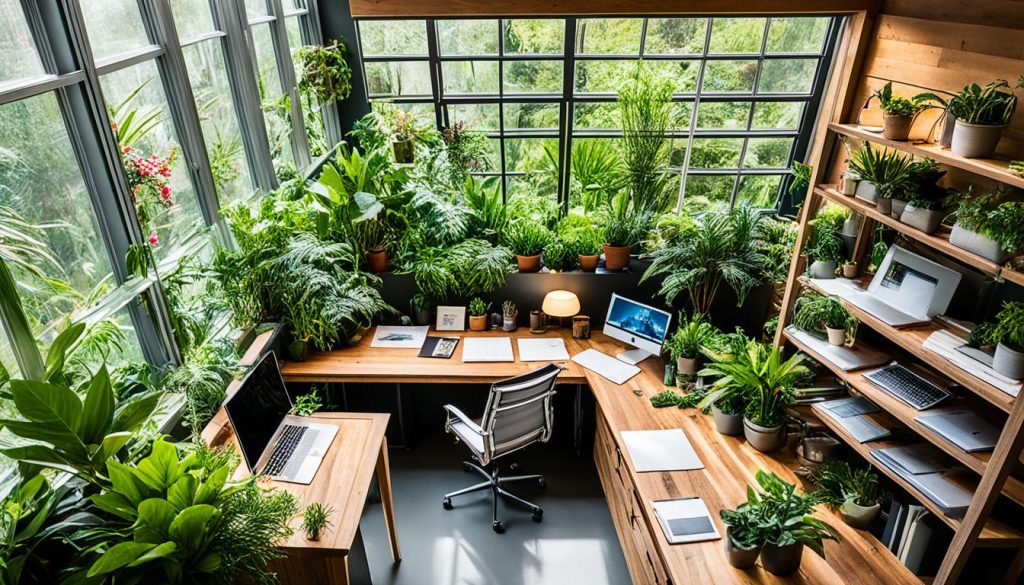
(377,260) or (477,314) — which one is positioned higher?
(377,260)

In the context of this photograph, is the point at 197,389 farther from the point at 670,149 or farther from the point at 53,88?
the point at 670,149

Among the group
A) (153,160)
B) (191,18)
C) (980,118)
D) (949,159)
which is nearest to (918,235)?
(949,159)

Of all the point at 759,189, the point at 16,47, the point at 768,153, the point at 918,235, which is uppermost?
the point at 16,47

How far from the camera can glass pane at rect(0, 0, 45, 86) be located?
224cm

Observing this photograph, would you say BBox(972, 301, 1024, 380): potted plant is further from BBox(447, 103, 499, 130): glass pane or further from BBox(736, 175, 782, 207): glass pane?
BBox(447, 103, 499, 130): glass pane

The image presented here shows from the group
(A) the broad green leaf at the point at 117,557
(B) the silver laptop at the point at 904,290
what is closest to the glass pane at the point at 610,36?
(B) the silver laptop at the point at 904,290

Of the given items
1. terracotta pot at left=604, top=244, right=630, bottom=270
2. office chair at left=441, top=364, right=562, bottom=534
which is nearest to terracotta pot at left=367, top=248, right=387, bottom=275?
office chair at left=441, top=364, right=562, bottom=534

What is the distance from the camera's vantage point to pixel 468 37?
5215 millimetres

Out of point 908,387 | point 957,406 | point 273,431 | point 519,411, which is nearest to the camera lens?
point 957,406

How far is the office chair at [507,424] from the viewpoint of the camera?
3373mm

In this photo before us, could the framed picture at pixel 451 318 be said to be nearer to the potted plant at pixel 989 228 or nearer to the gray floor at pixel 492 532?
the gray floor at pixel 492 532

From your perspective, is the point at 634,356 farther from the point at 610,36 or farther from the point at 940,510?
the point at 610,36

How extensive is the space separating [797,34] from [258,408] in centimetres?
501

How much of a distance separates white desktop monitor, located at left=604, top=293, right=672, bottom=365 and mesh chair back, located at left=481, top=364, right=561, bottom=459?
728 millimetres
